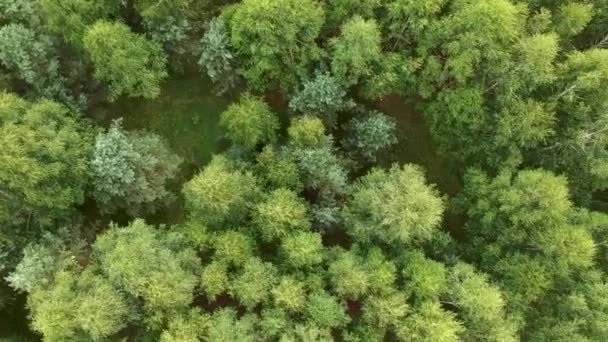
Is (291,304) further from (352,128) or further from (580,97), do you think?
(580,97)

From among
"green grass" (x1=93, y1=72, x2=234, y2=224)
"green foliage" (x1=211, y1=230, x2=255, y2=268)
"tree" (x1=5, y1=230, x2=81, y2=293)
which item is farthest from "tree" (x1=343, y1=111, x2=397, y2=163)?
"tree" (x1=5, y1=230, x2=81, y2=293)

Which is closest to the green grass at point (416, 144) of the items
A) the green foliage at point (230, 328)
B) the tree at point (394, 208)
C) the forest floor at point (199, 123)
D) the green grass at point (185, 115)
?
the forest floor at point (199, 123)

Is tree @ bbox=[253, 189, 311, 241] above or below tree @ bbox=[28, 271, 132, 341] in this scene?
above

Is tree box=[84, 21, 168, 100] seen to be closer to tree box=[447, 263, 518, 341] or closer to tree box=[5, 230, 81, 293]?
tree box=[5, 230, 81, 293]

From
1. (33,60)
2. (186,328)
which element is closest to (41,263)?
(186,328)

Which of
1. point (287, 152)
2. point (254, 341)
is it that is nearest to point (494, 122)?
point (287, 152)

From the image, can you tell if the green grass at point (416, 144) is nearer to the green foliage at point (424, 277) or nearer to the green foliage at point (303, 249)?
the green foliage at point (424, 277)

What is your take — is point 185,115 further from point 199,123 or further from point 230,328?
point 230,328
